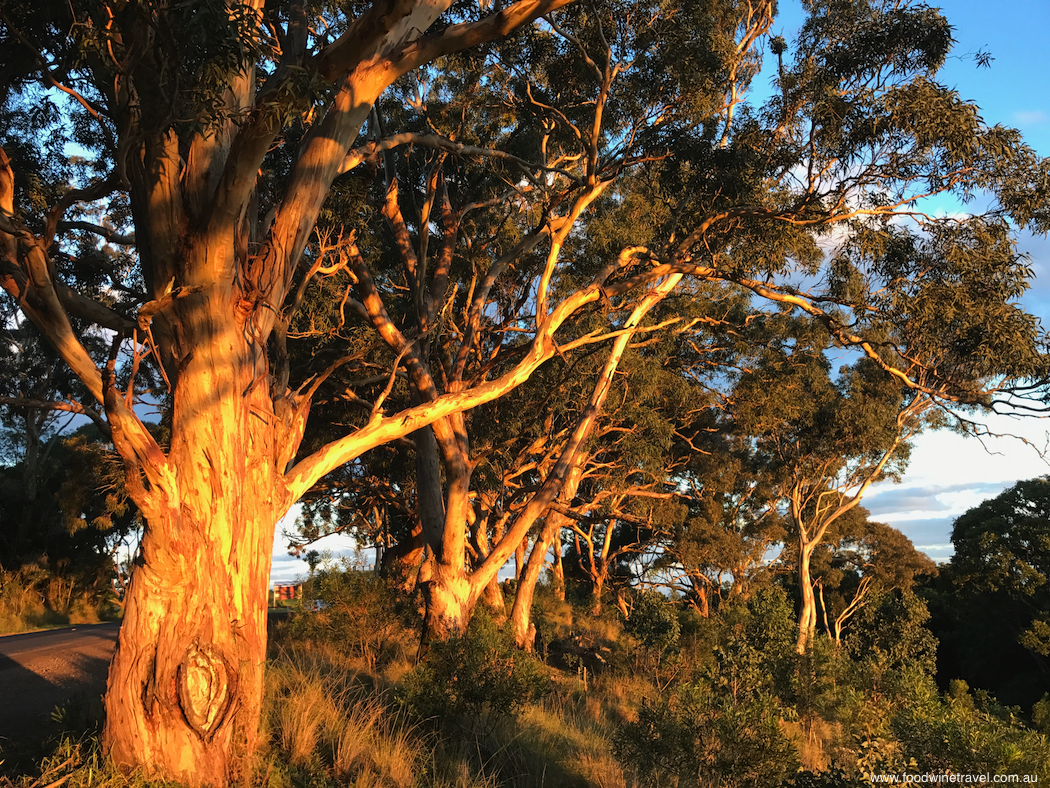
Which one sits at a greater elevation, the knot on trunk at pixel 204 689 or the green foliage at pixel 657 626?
the knot on trunk at pixel 204 689

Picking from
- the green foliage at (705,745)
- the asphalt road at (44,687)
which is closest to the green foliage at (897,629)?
the green foliage at (705,745)

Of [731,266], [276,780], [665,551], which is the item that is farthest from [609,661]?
[665,551]

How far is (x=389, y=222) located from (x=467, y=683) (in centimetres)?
717

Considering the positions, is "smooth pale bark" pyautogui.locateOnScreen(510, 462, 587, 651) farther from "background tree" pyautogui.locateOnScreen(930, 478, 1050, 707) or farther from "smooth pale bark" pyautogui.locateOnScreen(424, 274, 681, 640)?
"background tree" pyautogui.locateOnScreen(930, 478, 1050, 707)

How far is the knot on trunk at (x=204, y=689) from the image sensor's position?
5094 mm

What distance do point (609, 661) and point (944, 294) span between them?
8.81 metres

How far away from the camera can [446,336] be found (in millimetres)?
13750

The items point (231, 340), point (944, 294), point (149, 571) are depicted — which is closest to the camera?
point (149, 571)

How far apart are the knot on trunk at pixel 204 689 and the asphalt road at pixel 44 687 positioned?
118cm

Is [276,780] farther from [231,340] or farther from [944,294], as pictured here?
[944,294]

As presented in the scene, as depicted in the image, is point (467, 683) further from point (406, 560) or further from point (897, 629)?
point (897, 629)

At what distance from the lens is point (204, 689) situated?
5172 millimetres

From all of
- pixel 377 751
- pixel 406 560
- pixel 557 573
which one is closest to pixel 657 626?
pixel 406 560

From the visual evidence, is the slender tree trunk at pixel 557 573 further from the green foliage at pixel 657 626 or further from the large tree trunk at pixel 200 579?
the large tree trunk at pixel 200 579
